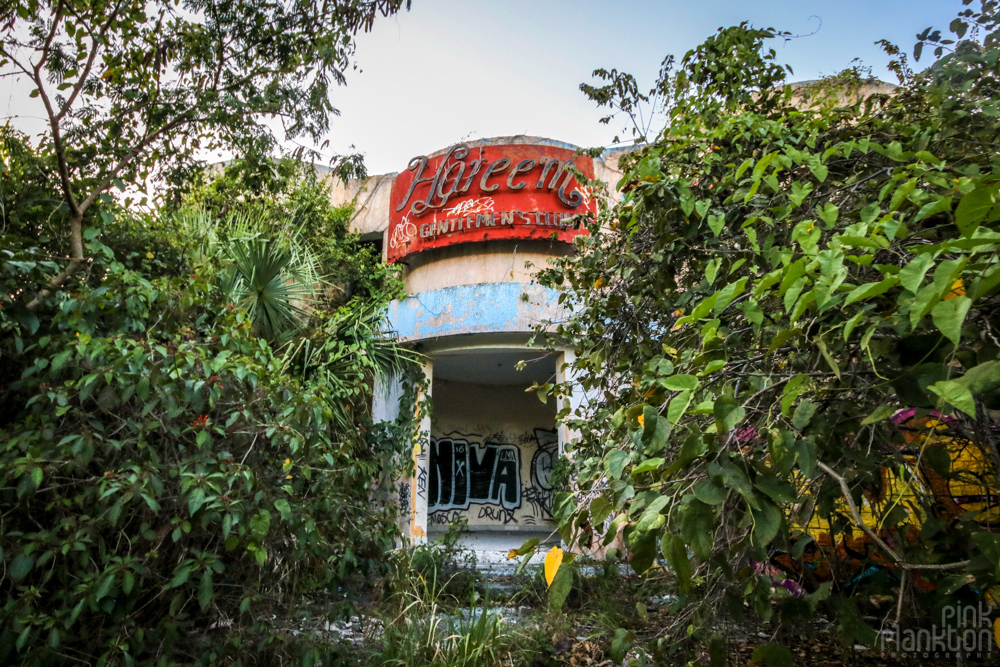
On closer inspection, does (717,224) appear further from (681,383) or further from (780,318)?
(681,383)

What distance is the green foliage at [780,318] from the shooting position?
1.58 m

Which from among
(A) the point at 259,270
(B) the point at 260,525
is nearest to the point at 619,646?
(B) the point at 260,525

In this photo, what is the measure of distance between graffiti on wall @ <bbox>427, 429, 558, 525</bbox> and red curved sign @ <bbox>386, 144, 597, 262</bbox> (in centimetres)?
495

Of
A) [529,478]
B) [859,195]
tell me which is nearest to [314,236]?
[529,478]

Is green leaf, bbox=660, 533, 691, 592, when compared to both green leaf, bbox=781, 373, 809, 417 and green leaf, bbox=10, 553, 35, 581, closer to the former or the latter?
green leaf, bbox=781, 373, 809, 417

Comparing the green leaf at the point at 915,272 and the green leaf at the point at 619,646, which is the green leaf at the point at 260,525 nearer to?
the green leaf at the point at 619,646

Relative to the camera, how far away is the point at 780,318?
2533mm

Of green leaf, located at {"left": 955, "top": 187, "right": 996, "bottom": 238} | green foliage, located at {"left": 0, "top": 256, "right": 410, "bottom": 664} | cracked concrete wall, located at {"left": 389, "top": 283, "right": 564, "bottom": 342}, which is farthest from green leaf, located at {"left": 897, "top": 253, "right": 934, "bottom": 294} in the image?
cracked concrete wall, located at {"left": 389, "top": 283, "right": 564, "bottom": 342}

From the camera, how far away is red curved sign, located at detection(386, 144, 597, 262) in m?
10.3

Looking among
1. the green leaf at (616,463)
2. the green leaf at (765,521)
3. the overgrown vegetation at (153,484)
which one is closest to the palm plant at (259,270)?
the overgrown vegetation at (153,484)

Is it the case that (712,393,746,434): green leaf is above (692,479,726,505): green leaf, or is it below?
above

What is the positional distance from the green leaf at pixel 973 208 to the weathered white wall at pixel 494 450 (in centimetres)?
1249

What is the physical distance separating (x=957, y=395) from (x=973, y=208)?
1.60ft

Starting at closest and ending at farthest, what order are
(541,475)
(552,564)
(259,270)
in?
1. (552,564)
2. (259,270)
3. (541,475)
